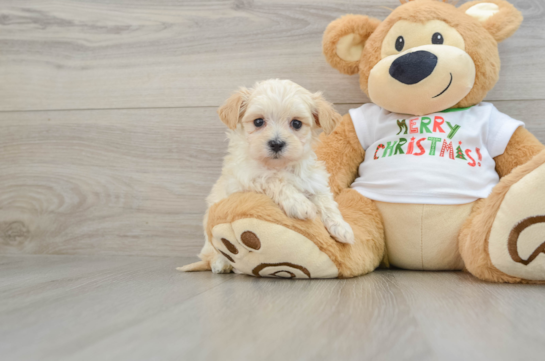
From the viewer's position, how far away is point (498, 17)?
1.23m

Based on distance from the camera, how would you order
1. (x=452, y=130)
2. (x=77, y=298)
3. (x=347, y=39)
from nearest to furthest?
1. (x=77, y=298)
2. (x=452, y=130)
3. (x=347, y=39)

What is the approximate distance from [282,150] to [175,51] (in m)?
0.82

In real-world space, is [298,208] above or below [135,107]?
below

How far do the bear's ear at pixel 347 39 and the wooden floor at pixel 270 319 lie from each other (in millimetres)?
673

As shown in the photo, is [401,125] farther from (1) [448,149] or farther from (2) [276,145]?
(2) [276,145]

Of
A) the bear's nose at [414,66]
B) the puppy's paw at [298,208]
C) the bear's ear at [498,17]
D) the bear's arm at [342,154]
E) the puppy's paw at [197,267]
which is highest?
the bear's ear at [498,17]

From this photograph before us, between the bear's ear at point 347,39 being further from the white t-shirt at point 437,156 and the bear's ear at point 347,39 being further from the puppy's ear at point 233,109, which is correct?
the puppy's ear at point 233,109

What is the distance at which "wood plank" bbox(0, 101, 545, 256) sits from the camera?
1616 millimetres

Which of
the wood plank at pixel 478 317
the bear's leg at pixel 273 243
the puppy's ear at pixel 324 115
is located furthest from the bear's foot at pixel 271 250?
the puppy's ear at pixel 324 115

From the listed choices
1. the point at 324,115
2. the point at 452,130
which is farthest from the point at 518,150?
the point at 324,115

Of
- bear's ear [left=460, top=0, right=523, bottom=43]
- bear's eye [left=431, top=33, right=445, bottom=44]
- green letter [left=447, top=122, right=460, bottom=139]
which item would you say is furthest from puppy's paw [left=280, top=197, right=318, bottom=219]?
bear's ear [left=460, top=0, right=523, bottom=43]

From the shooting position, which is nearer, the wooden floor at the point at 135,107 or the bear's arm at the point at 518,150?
the bear's arm at the point at 518,150

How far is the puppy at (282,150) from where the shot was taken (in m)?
1.05

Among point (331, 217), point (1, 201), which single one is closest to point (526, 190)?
point (331, 217)
